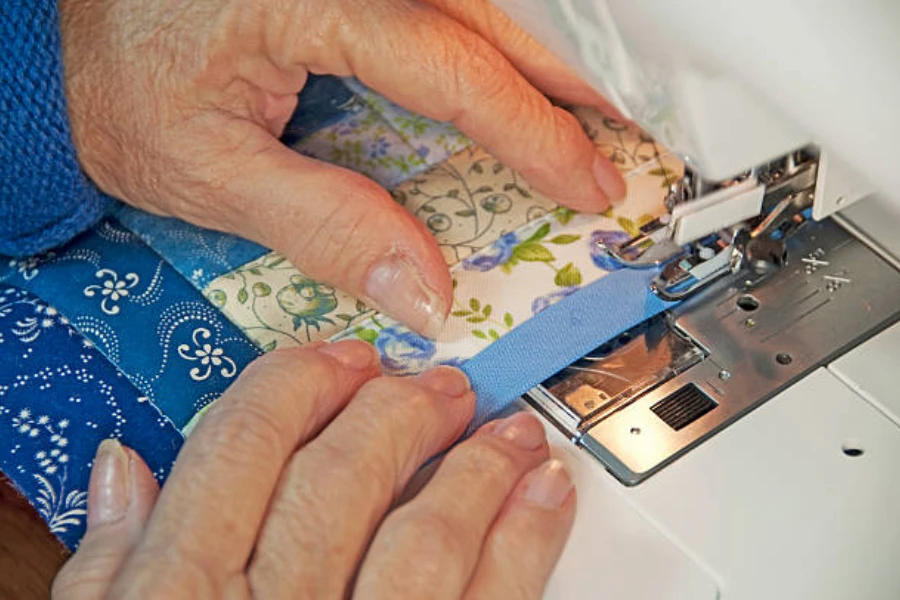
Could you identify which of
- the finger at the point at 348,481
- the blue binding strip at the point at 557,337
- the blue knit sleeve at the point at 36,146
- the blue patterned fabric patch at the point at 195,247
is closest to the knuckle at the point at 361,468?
the finger at the point at 348,481

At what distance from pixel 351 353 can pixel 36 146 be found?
340 millimetres

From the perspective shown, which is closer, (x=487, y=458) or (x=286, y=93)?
(x=487, y=458)

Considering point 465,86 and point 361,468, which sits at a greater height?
point 465,86

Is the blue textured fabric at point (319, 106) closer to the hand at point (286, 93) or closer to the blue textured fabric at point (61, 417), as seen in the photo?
the hand at point (286, 93)

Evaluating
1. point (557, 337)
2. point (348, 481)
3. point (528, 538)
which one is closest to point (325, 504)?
point (348, 481)

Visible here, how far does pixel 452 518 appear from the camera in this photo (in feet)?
2.52

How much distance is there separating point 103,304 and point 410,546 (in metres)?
0.39

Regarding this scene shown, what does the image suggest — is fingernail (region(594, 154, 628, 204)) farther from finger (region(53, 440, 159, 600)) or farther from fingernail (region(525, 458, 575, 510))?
finger (region(53, 440, 159, 600))

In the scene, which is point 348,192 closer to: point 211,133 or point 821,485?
point 211,133

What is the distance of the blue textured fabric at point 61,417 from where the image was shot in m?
0.86

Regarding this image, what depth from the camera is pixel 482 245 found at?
3.29ft

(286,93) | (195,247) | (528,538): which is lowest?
(528,538)

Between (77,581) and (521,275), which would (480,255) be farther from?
(77,581)

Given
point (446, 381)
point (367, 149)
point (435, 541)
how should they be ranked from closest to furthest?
point (435, 541) < point (446, 381) < point (367, 149)
